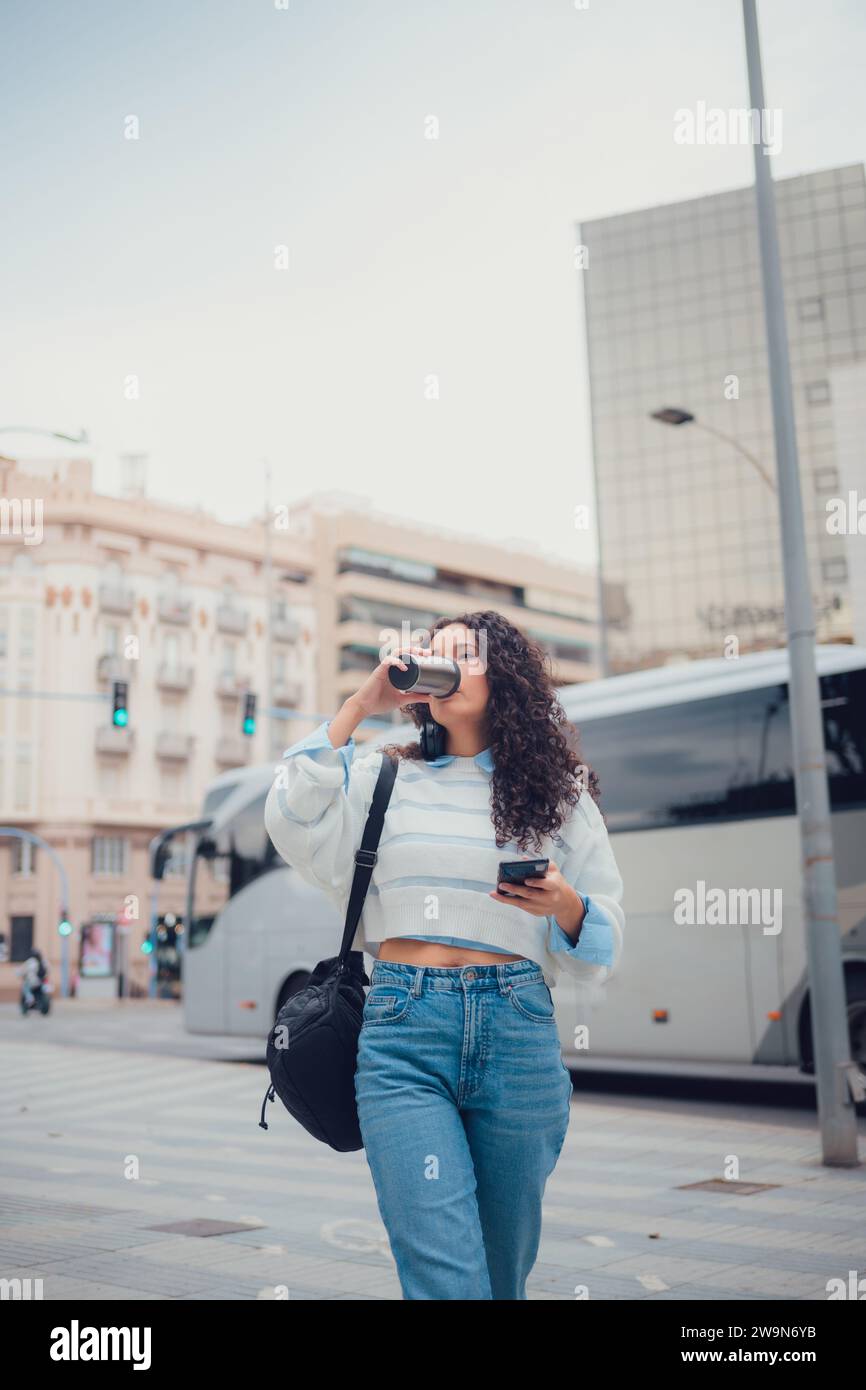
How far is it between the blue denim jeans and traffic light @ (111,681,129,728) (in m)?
20.0

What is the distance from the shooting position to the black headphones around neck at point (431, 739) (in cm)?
295

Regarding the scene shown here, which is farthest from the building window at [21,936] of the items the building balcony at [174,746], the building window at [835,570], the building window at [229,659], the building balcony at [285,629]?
the building window at [835,570]

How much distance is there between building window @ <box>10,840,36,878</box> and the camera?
4934 centimetres

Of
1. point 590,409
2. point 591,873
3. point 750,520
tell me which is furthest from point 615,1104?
point 590,409

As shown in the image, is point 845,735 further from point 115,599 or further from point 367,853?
point 115,599

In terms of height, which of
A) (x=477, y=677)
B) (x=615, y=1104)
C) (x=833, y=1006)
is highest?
(x=477, y=677)

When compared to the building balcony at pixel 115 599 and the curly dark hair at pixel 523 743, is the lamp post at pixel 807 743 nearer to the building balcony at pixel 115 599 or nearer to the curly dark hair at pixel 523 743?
the curly dark hair at pixel 523 743

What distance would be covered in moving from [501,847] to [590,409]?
208ft

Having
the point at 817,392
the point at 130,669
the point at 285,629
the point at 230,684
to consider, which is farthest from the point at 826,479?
the point at 130,669

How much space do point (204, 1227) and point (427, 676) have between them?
4.57 m

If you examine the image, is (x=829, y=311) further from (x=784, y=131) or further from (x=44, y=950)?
(x=784, y=131)

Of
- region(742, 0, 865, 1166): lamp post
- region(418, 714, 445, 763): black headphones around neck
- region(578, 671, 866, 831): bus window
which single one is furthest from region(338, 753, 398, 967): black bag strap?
region(578, 671, 866, 831): bus window

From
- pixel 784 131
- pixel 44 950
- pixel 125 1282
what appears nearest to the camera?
pixel 125 1282

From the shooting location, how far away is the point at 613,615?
61.9 metres
